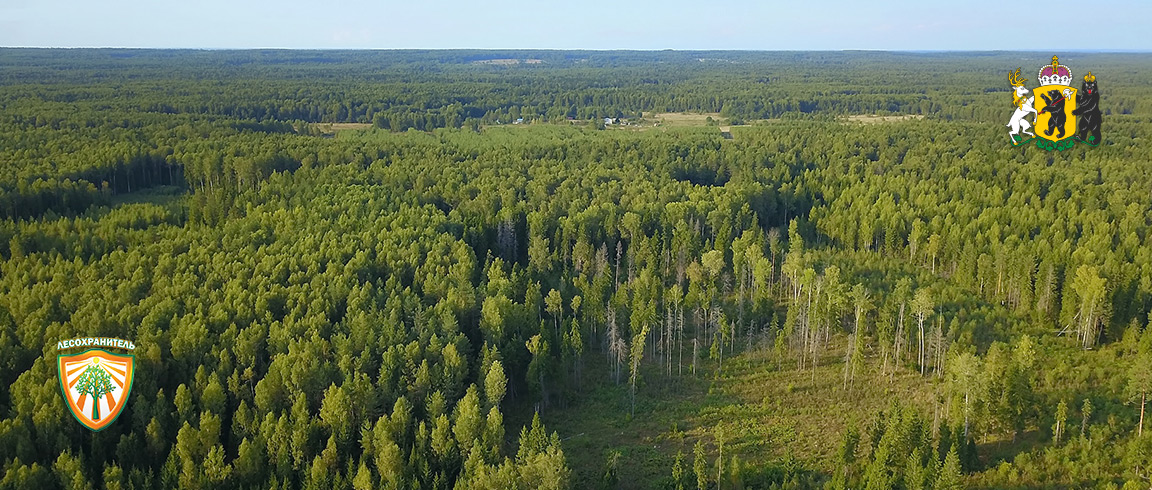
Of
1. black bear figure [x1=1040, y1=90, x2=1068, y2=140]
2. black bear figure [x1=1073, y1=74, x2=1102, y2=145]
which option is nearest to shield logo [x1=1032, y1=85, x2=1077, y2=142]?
black bear figure [x1=1040, y1=90, x2=1068, y2=140]

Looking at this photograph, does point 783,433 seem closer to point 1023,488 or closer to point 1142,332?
point 1023,488

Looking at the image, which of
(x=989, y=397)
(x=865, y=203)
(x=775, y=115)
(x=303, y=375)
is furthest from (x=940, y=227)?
(x=775, y=115)

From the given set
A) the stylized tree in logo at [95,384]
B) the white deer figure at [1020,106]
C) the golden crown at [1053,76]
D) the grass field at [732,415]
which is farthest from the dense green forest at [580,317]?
the golden crown at [1053,76]

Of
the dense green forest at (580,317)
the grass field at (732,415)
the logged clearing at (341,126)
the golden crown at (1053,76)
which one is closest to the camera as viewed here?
the dense green forest at (580,317)

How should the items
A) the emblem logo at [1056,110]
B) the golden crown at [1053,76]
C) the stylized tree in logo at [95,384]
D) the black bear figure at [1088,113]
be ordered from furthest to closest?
the black bear figure at [1088,113], the emblem logo at [1056,110], the golden crown at [1053,76], the stylized tree in logo at [95,384]

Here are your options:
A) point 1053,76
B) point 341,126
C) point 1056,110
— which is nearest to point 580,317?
point 1053,76

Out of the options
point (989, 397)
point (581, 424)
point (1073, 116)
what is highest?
point (1073, 116)

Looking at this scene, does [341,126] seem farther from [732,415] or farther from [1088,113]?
[732,415]

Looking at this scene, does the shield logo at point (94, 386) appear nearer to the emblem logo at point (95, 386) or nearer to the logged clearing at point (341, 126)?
the emblem logo at point (95, 386)
